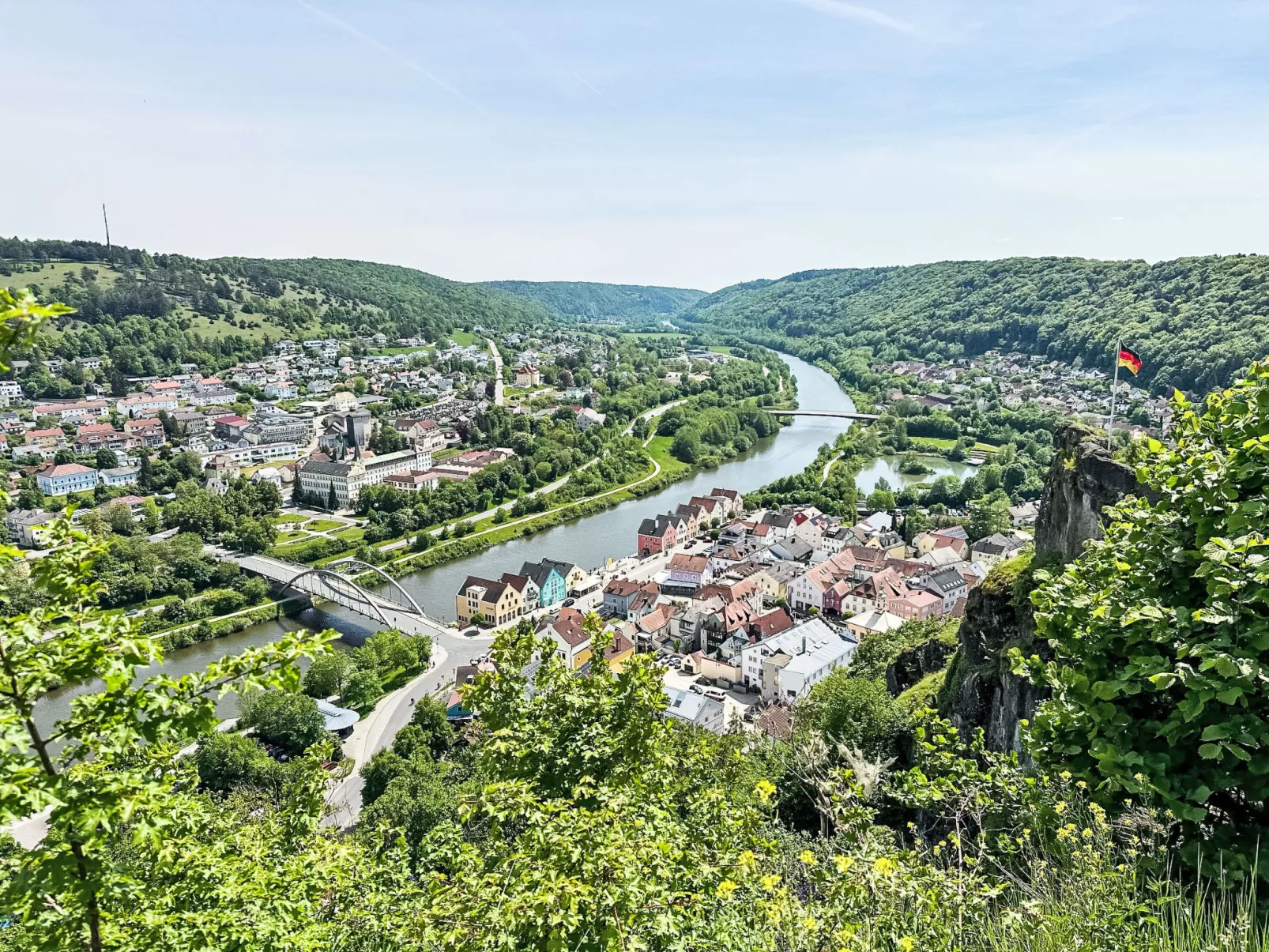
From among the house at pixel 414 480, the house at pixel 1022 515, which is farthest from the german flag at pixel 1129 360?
the house at pixel 414 480

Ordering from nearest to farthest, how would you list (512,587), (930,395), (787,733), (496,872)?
(496,872)
(787,733)
(512,587)
(930,395)

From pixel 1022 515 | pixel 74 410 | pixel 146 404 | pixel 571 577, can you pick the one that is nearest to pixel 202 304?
pixel 146 404

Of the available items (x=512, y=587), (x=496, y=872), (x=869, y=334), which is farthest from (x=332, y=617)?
(x=869, y=334)

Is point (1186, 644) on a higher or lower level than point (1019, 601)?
higher

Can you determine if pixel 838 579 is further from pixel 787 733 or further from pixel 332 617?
pixel 332 617

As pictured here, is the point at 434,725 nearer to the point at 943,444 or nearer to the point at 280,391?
the point at 943,444

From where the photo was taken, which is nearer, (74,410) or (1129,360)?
(1129,360)

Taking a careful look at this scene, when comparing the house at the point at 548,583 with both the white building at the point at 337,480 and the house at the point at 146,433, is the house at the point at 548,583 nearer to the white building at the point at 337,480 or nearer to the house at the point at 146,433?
the white building at the point at 337,480
